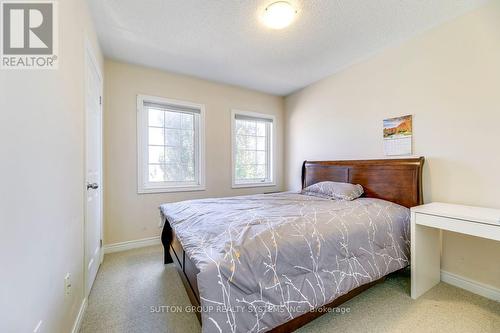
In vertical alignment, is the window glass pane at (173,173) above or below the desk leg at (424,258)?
above

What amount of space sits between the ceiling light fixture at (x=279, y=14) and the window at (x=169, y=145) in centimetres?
174

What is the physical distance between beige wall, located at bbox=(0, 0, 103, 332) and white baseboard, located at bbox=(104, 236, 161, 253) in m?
1.27

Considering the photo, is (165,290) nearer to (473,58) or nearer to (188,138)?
(188,138)

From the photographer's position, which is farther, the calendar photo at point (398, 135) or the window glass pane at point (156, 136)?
the window glass pane at point (156, 136)

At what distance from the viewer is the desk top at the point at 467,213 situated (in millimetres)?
1446

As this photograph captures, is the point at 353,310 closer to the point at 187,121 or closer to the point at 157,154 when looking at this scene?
the point at 157,154

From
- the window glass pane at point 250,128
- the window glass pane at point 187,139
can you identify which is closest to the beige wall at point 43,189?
the window glass pane at point 187,139

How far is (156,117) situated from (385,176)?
10.3ft

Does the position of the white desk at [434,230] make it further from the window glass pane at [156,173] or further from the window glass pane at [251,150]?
the window glass pane at [156,173]

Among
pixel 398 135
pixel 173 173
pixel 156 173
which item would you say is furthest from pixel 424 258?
pixel 156 173

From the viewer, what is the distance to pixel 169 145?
10.5 feet

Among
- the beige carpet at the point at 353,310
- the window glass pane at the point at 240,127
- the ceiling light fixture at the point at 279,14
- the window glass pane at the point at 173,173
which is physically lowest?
the beige carpet at the point at 353,310

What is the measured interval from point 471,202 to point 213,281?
2365 mm

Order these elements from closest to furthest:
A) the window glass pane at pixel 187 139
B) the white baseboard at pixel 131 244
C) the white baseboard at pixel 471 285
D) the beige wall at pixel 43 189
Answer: the beige wall at pixel 43 189, the white baseboard at pixel 471 285, the white baseboard at pixel 131 244, the window glass pane at pixel 187 139
